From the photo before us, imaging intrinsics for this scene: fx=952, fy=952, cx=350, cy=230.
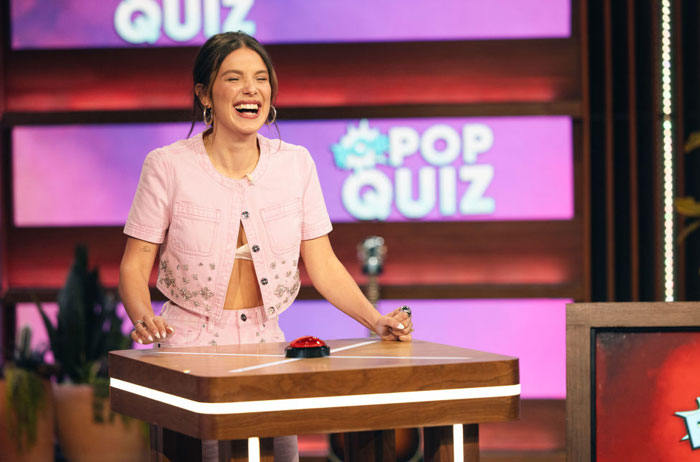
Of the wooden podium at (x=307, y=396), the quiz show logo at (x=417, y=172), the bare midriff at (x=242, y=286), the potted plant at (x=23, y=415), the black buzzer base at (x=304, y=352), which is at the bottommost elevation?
the potted plant at (x=23, y=415)

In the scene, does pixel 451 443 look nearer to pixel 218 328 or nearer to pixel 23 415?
pixel 218 328

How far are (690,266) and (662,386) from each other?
2447mm

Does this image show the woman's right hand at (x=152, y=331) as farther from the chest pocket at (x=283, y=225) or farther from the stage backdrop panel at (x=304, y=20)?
the stage backdrop panel at (x=304, y=20)

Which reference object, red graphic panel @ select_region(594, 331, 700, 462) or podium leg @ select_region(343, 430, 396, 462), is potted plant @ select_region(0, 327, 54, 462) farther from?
red graphic panel @ select_region(594, 331, 700, 462)

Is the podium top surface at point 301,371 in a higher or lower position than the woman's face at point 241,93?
lower

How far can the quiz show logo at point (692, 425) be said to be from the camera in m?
2.21

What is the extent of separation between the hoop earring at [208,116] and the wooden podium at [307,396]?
631 mm

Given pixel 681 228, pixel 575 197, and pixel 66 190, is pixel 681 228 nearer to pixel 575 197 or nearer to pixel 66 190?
pixel 575 197

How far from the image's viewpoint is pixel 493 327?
4.59 meters

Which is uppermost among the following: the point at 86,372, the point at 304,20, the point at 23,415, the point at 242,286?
the point at 304,20

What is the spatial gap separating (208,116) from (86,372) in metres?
2.24

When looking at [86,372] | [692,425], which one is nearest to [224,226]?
[692,425]

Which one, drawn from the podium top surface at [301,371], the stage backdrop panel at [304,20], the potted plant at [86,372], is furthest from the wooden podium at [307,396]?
the stage backdrop panel at [304,20]

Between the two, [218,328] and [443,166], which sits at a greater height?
[443,166]
